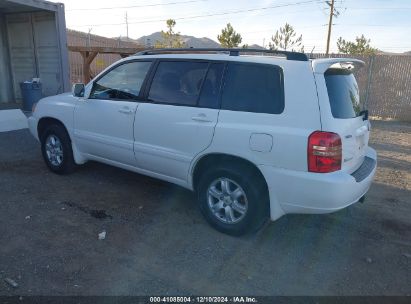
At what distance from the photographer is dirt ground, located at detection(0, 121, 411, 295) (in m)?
2.97

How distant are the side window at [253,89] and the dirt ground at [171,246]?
1.38 meters

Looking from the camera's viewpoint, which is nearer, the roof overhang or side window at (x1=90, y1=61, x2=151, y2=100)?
side window at (x1=90, y1=61, x2=151, y2=100)

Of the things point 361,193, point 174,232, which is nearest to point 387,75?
point 361,193

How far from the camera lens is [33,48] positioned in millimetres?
12062

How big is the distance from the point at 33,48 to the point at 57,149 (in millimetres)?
8408

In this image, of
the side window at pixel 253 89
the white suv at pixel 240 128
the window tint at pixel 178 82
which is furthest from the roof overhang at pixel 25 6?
the side window at pixel 253 89

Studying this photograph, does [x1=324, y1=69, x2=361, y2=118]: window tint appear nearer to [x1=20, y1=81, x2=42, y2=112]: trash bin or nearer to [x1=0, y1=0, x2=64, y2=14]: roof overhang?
[x1=0, y1=0, x2=64, y2=14]: roof overhang

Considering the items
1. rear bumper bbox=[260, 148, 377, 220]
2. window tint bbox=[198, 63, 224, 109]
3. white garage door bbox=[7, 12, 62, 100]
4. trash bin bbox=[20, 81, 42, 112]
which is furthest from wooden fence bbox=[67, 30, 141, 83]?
rear bumper bbox=[260, 148, 377, 220]

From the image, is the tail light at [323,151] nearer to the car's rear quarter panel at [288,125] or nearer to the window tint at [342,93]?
the car's rear quarter panel at [288,125]

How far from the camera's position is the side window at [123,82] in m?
4.34

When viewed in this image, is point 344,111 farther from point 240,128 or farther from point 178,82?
point 178,82

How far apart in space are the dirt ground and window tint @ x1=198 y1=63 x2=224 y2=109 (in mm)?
1366

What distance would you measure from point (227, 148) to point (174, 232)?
1.11 metres

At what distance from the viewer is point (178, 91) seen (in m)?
3.96
